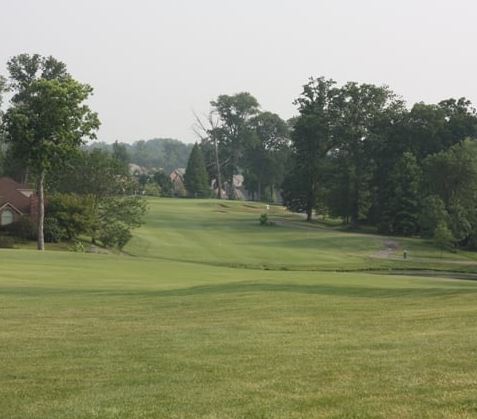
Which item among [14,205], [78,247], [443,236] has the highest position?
[14,205]

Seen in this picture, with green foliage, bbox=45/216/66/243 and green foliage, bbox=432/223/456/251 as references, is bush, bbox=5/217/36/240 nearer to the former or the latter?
green foliage, bbox=45/216/66/243

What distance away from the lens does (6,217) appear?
58.9 meters

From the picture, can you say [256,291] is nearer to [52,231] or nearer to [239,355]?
[239,355]

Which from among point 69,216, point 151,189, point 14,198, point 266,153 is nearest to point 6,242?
point 69,216

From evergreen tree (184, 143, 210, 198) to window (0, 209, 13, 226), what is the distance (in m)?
81.9

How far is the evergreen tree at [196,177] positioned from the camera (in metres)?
140

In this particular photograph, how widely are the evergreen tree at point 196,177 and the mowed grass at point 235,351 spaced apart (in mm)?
117029

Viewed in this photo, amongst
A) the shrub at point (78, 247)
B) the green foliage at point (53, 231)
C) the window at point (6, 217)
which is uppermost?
the window at point (6, 217)

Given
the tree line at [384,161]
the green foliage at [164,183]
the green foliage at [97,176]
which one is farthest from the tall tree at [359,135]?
the green foliage at [164,183]

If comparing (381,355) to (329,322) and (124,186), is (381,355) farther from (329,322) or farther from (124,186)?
(124,186)

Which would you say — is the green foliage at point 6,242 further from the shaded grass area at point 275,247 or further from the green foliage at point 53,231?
the shaded grass area at point 275,247

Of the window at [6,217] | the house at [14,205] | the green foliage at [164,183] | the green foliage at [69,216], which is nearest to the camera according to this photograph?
the green foliage at [69,216]

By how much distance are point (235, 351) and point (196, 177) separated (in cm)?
13058

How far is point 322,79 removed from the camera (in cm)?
8844
